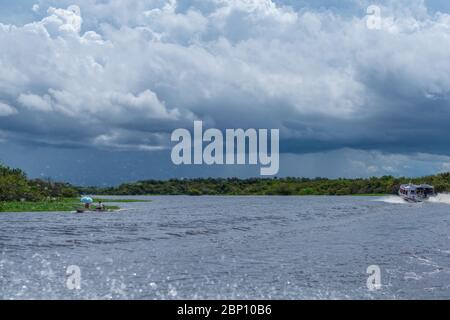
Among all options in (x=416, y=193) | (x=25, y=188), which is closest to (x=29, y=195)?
(x=25, y=188)

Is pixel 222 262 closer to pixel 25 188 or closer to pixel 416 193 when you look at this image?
pixel 25 188

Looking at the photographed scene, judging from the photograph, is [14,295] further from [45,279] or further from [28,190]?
[28,190]

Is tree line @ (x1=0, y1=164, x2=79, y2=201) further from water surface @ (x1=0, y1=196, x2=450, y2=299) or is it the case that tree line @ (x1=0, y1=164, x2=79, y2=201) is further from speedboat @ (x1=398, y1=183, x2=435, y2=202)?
speedboat @ (x1=398, y1=183, x2=435, y2=202)

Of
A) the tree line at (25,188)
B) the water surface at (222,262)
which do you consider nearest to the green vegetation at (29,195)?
the tree line at (25,188)

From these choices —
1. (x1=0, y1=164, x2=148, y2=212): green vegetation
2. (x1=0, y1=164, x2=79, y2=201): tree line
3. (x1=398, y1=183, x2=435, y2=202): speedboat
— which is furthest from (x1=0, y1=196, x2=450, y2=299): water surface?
(x1=398, y1=183, x2=435, y2=202): speedboat

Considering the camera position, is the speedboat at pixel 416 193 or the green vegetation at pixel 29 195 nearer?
the green vegetation at pixel 29 195

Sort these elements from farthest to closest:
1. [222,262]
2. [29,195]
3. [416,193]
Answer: [416,193]
[29,195]
[222,262]

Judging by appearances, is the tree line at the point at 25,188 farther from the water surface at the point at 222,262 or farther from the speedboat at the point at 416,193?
the speedboat at the point at 416,193

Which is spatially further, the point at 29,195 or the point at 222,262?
the point at 29,195

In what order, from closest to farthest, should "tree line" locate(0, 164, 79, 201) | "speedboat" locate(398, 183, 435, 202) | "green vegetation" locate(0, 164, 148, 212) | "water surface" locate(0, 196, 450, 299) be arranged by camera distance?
1. "water surface" locate(0, 196, 450, 299)
2. "green vegetation" locate(0, 164, 148, 212)
3. "tree line" locate(0, 164, 79, 201)
4. "speedboat" locate(398, 183, 435, 202)

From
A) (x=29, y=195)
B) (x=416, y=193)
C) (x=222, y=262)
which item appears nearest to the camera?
(x=222, y=262)

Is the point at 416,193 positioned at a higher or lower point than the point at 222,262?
higher

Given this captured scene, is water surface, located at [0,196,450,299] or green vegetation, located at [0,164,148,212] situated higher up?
green vegetation, located at [0,164,148,212]

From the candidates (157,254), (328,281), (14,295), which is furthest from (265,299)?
(157,254)
